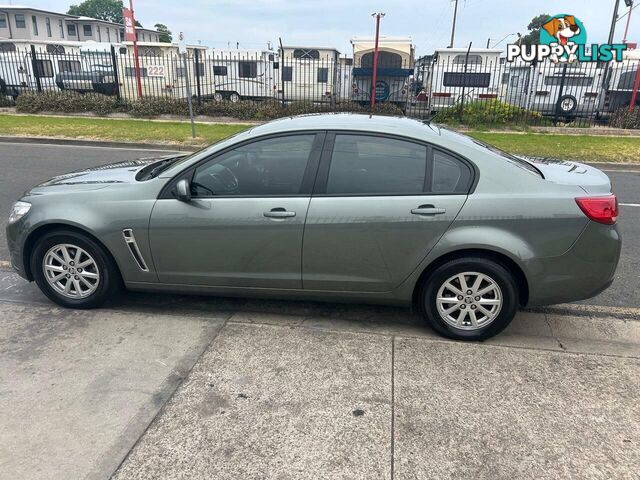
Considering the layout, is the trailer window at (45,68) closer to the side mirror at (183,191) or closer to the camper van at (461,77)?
the camper van at (461,77)

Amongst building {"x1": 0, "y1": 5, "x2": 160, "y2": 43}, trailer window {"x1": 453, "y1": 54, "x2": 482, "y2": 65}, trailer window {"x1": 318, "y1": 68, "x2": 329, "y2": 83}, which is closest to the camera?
trailer window {"x1": 453, "y1": 54, "x2": 482, "y2": 65}

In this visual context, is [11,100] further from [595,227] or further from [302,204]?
[595,227]

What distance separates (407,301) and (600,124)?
16096 mm

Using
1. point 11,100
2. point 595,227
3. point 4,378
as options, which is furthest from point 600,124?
point 11,100

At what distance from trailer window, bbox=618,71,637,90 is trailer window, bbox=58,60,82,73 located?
20854 millimetres

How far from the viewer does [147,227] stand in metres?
3.61

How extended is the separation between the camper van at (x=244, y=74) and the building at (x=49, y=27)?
116ft

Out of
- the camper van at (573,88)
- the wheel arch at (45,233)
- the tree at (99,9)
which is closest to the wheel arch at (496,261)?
the wheel arch at (45,233)

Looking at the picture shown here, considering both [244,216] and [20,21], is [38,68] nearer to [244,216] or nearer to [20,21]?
[244,216]

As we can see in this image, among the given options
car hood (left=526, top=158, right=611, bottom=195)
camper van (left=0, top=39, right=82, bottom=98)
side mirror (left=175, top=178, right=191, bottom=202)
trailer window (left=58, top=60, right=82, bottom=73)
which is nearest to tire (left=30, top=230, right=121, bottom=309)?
side mirror (left=175, top=178, right=191, bottom=202)

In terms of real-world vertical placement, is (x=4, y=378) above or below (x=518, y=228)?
below

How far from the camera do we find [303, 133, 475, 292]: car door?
334 cm

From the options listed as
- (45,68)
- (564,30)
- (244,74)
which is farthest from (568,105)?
(45,68)

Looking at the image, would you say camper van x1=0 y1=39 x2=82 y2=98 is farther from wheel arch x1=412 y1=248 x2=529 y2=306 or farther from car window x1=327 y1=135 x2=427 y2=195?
wheel arch x1=412 y1=248 x2=529 y2=306
